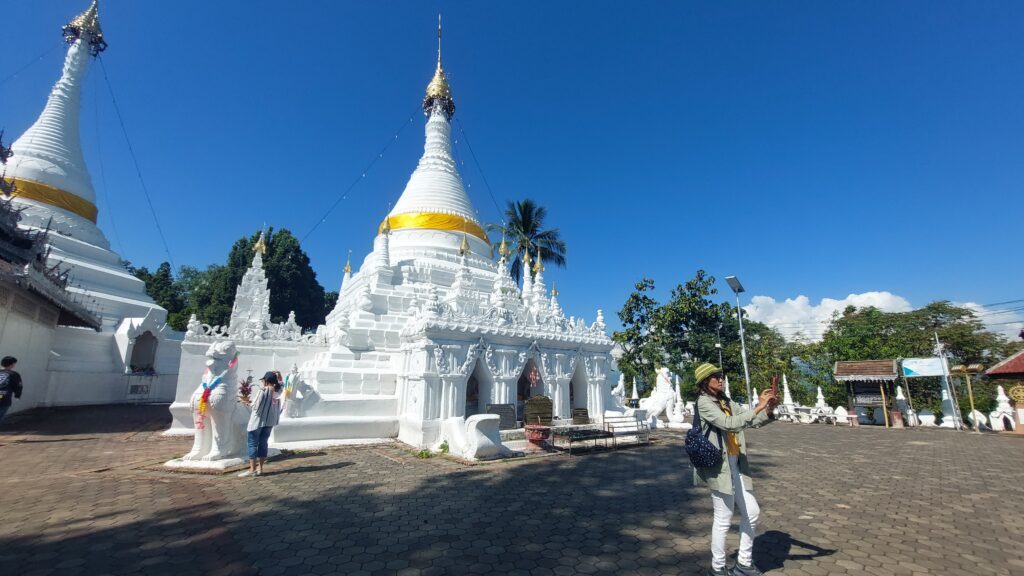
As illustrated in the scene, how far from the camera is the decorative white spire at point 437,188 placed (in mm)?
21641

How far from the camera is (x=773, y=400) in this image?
4.11m

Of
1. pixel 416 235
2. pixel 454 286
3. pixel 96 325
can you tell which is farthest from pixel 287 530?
pixel 96 325

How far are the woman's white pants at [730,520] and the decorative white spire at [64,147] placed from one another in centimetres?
3039

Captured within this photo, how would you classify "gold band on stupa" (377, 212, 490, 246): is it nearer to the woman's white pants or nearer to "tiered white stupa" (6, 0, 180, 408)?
"tiered white stupa" (6, 0, 180, 408)

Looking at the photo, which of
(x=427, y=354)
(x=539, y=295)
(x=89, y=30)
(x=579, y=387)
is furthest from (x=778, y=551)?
(x=89, y=30)

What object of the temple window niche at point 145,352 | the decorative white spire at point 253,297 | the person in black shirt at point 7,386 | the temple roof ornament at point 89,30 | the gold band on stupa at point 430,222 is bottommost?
the person in black shirt at point 7,386

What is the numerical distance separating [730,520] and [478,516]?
3.34 m

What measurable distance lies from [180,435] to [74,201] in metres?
19.6

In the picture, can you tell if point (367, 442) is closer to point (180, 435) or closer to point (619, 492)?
point (180, 435)

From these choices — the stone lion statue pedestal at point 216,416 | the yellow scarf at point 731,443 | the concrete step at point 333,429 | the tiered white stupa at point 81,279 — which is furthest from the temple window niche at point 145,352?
the yellow scarf at point 731,443

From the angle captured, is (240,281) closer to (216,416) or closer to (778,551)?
(216,416)

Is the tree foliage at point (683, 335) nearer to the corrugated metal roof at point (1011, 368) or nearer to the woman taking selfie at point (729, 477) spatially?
the corrugated metal roof at point (1011, 368)

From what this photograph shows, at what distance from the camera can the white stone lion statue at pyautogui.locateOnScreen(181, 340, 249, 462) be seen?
28.7ft

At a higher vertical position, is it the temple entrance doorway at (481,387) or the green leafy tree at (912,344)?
the green leafy tree at (912,344)
